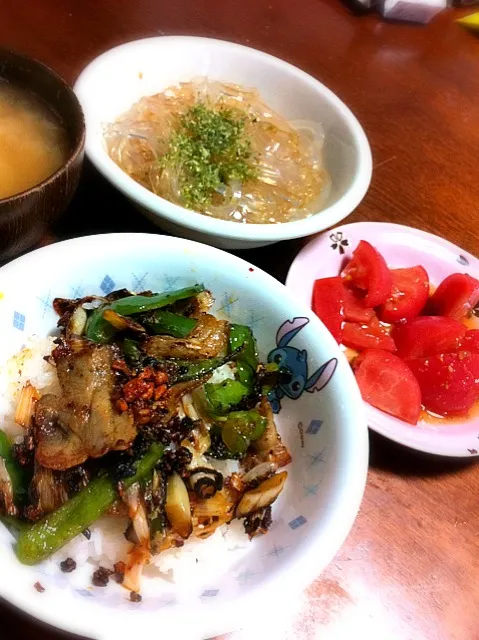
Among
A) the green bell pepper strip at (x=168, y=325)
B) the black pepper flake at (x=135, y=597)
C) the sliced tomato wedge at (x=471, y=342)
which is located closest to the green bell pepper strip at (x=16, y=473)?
the black pepper flake at (x=135, y=597)

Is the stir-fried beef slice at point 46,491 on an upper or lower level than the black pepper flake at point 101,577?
upper

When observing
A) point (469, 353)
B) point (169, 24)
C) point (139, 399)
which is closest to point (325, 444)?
point (139, 399)

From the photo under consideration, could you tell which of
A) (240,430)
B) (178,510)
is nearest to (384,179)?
(240,430)

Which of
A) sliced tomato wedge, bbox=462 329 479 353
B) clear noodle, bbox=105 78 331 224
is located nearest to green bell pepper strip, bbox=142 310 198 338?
clear noodle, bbox=105 78 331 224

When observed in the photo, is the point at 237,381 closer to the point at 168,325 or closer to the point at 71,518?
the point at 168,325

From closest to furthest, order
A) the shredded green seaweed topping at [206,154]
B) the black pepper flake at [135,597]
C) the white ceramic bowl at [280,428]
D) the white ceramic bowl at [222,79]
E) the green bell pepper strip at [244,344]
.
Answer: the white ceramic bowl at [280,428], the black pepper flake at [135,597], the green bell pepper strip at [244,344], the white ceramic bowl at [222,79], the shredded green seaweed topping at [206,154]

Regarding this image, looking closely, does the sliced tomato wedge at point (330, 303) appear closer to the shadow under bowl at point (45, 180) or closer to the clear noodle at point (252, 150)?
the clear noodle at point (252, 150)

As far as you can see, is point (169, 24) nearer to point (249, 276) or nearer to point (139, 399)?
point (249, 276)
